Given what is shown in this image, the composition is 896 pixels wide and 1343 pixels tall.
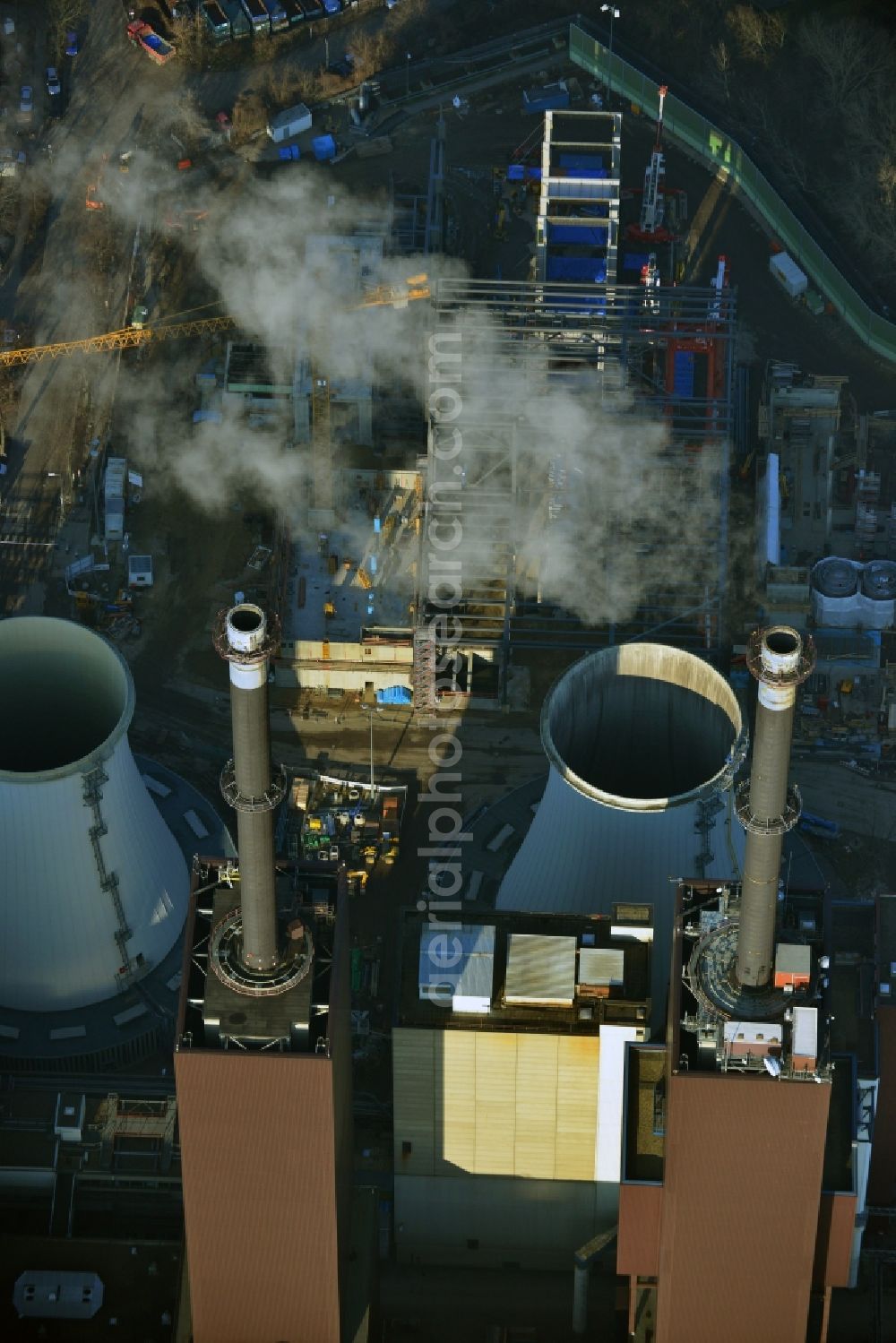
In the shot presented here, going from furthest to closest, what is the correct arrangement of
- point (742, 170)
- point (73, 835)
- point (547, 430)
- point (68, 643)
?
point (742, 170) < point (547, 430) < point (68, 643) < point (73, 835)

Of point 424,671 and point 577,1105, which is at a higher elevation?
point 424,671

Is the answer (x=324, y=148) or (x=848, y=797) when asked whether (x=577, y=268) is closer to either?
(x=324, y=148)

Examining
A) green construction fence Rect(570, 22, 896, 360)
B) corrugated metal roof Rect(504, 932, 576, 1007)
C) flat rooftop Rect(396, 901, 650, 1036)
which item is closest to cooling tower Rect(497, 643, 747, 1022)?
flat rooftop Rect(396, 901, 650, 1036)

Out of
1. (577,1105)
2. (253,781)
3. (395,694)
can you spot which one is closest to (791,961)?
(577,1105)

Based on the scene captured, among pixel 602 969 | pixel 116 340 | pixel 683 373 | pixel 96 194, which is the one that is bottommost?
pixel 602 969

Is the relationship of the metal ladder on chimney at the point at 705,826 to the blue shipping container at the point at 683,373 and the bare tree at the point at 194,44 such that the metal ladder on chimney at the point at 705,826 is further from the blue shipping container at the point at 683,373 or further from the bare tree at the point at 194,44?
the bare tree at the point at 194,44

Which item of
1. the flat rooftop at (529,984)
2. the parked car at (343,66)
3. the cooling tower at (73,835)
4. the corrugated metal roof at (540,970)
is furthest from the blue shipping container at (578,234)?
the corrugated metal roof at (540,970)

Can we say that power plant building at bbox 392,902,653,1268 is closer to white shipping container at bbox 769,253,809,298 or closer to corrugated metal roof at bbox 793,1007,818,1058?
corrugated metal roof at bbox 793,1007,818,1058

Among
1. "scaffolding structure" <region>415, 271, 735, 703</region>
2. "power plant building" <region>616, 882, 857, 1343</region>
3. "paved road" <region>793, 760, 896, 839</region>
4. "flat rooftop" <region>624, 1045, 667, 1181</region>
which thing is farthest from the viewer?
"scaffolding structure" <region>415, 271, 735, 703</region>
